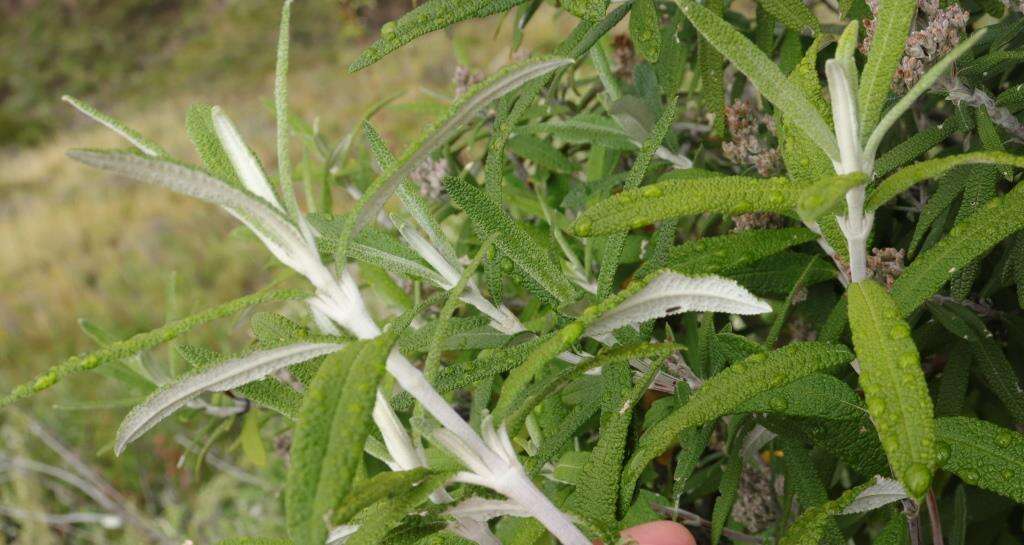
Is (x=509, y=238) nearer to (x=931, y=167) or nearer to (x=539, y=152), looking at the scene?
(x=931, y=167)

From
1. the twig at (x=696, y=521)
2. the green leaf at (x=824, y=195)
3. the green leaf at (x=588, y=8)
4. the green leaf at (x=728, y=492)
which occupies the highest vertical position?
the green leaf at (x=588, y=8)

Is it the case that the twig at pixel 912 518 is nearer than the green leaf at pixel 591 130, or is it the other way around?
the twig at pixel 912 518

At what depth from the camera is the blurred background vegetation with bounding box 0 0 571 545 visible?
361 cm

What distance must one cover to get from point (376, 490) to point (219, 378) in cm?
13

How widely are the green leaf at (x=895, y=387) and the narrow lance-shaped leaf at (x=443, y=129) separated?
0.26m

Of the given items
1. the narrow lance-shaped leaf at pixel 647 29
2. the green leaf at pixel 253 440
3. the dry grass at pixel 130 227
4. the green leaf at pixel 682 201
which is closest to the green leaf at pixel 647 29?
the narrow lance-shaped leaf at pixel 647 29

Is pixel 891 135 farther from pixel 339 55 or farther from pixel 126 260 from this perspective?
pixel 339 55

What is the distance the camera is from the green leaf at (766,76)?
58 centimetres

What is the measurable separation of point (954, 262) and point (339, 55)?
48.8ft

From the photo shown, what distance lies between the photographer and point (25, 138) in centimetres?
1460

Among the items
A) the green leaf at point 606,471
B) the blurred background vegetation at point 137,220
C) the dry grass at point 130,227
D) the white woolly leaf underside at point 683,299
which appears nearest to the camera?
the white woolly leaf underside at point 683,299

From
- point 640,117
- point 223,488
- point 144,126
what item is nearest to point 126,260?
point 144,126

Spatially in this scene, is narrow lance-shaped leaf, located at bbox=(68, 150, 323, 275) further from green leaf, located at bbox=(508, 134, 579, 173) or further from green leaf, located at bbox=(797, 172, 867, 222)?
green leaf, located at bbox=(508, 134, 579, 173)

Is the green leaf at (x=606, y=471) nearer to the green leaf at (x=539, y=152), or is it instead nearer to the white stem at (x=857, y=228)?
the white stem at (x=857, y=228)
